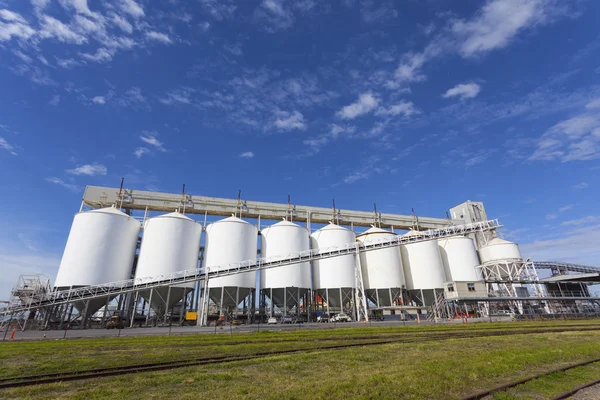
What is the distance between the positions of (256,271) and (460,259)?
42.7 m

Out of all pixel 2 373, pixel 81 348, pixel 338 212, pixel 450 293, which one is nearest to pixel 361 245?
pixel 450 293

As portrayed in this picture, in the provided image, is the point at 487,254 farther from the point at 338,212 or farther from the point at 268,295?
the point at 268,295

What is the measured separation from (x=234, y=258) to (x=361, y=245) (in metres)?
21.1

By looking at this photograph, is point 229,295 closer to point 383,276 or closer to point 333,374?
point 383,276

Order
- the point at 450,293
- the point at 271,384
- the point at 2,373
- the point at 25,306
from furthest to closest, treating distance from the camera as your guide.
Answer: the point at 450,293, the point at 25,306, the point at 2,373, the point at 271,384

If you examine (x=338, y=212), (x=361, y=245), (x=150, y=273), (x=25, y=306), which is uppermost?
(x=338, y=212)

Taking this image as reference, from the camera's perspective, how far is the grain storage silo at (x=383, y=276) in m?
55.1

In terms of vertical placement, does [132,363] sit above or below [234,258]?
below

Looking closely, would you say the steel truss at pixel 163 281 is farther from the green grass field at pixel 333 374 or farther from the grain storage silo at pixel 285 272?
the green grass field at pixel 333 374

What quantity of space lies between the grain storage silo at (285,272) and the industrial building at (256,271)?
0.57 feet

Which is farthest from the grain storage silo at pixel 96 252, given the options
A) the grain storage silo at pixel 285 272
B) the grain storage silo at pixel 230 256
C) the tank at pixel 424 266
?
the tank at pixel 424 266

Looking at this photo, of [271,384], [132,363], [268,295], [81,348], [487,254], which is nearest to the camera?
[271,384]

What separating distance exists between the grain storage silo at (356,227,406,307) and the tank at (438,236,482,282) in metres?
12.8

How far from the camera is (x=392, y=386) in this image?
27.9 ft
